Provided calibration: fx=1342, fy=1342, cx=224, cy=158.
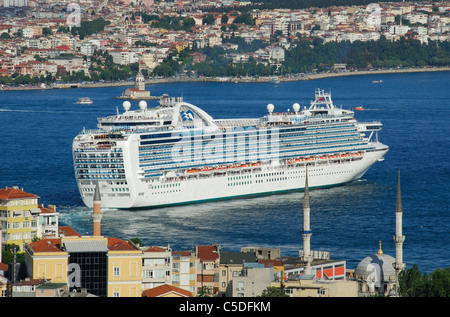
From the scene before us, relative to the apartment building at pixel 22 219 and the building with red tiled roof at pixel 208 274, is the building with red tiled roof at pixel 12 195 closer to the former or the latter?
the apartment building at pixel 22 219

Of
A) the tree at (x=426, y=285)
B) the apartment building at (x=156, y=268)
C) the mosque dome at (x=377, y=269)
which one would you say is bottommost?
the mosque dome at (x=377, y=269)

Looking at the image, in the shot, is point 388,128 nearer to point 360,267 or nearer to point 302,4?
point 360,267

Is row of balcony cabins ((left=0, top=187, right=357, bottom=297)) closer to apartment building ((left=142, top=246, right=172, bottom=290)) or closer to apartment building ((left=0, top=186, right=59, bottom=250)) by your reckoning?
apartment building ((left=142, top=246, right=172, bottom=290))

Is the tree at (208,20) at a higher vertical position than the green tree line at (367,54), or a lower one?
higher

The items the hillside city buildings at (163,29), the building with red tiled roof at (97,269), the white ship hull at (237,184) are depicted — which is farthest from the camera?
the hillside city buildings at (163,29)

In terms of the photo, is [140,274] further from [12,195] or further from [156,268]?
[12,195]

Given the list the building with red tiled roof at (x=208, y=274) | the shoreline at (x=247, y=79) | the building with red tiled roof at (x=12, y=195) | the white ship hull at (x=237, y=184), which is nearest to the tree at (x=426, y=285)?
the building with red tiled roof at (x=208, y=274)
